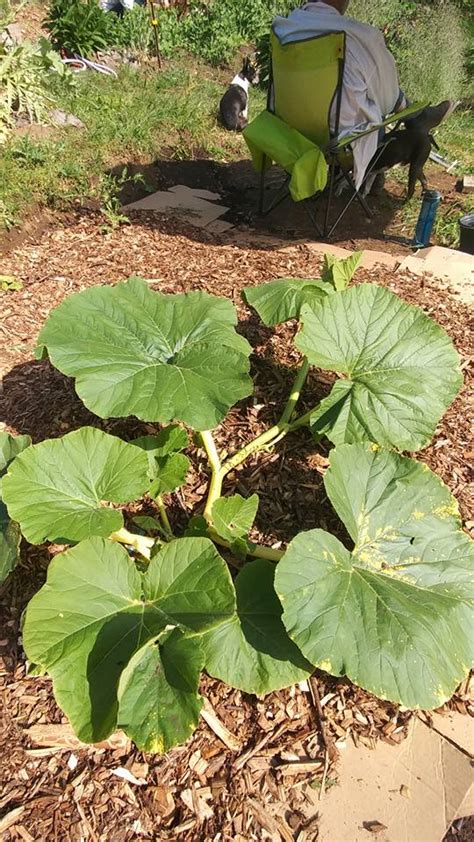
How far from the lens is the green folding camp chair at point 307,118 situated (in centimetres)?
436

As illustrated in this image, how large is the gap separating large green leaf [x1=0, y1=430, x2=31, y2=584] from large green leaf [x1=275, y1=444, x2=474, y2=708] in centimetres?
73

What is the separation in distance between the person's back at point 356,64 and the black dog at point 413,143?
36 cm

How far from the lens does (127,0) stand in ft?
32.4

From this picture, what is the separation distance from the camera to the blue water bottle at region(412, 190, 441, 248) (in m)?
4.70

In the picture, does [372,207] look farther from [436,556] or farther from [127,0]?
[127,0]

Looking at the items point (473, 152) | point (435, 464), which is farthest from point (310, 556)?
point (473, 152)

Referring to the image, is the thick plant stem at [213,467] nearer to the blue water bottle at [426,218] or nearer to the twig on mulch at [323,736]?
the twig on mulch at [323,736]

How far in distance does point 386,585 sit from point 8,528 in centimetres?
107

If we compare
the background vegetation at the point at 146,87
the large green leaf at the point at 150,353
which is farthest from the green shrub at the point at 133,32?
the large green leaf at the point at 150,353

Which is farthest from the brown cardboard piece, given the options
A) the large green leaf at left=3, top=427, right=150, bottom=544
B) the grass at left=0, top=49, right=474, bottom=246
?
the grass at left=0, top=49, right=474, bottom=246

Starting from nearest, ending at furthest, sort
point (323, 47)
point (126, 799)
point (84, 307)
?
1. point (126, 799)
2. point (84, 307)
3. point (323, 47)

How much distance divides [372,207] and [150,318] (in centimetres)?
428

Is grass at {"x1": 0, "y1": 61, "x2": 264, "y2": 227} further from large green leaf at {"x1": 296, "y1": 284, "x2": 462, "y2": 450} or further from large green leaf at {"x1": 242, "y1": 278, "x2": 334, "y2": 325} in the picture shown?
large green leaf at {"x1": 296, "y1": 284, "x2": 462, "y2": 450}

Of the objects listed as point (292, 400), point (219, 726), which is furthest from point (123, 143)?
point (219, 726)
